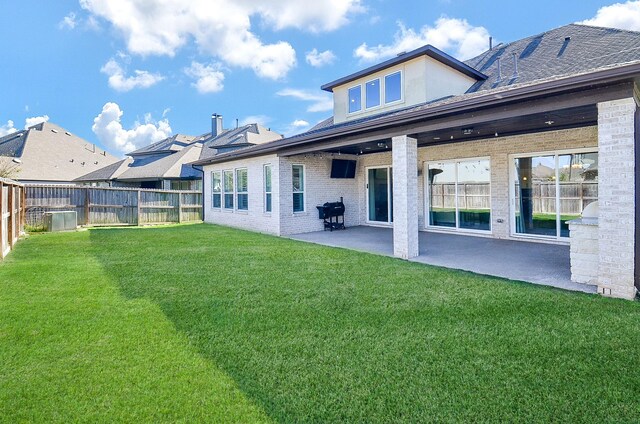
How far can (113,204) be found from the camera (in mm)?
15945

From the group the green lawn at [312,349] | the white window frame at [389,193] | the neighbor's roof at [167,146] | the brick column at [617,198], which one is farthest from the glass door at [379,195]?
the neighbor's roof at [167,146]

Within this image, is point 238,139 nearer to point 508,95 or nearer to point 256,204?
point 256,204

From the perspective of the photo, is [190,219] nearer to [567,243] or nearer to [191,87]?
[191,87]

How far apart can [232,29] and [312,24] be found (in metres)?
3.64

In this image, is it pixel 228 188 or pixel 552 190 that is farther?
pixel 228 188

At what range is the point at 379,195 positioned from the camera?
13750mm

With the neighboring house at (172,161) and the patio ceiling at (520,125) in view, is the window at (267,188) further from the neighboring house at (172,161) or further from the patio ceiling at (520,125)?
the neighboring house at (172,161)

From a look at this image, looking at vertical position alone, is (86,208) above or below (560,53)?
below

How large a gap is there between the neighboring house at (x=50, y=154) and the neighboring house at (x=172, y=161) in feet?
5.52

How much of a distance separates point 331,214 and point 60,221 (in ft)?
32.6

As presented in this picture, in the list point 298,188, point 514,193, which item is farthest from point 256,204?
point 514,193

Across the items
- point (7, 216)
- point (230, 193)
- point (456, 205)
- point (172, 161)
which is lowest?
point (7, 216)

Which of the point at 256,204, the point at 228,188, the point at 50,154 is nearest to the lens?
the point at 256,204

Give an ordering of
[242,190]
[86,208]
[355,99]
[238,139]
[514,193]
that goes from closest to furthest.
A: [514,193] < [355,99] < [242,190] < [86,208] < [238,139]
